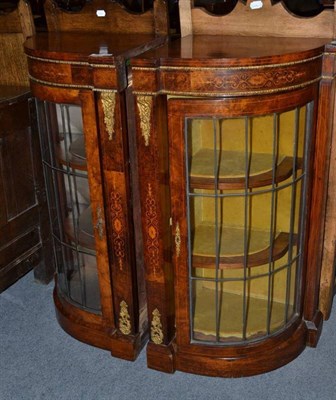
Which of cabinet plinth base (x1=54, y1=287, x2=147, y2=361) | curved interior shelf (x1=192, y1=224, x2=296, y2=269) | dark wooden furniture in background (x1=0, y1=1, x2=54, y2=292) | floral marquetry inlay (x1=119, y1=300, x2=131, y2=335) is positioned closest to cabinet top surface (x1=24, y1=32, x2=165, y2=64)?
dark wooden furniture in background (x1=0, y1=1, x2=54, y2=292)

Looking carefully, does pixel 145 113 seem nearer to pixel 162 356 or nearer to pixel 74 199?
pixel 74 199

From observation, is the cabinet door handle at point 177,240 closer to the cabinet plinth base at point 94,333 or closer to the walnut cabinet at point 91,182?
the walnut cabinet at point 91,182

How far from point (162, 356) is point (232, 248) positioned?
1.71 feet

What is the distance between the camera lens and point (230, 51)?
1.95m

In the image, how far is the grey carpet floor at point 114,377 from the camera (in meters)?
2.20

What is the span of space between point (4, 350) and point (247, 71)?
1567 millimetres

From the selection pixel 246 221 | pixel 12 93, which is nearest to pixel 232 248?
pixel 246 221

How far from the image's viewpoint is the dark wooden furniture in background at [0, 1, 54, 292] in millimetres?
2594

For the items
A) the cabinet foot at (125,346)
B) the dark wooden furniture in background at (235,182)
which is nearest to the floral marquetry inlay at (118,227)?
the dark wooden furniture in background at (235,182)

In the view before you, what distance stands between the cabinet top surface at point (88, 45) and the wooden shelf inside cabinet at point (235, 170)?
47cm

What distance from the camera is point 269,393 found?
2191 millimetres

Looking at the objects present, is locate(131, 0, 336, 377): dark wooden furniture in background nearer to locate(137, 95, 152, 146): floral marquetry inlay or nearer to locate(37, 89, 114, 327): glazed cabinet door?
locate(137, 95, 152, 146): floral marquetry inlay

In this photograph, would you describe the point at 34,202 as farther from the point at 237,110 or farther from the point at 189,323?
the point at 237,110

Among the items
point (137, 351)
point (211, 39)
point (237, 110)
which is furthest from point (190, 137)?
point (137, 351)
